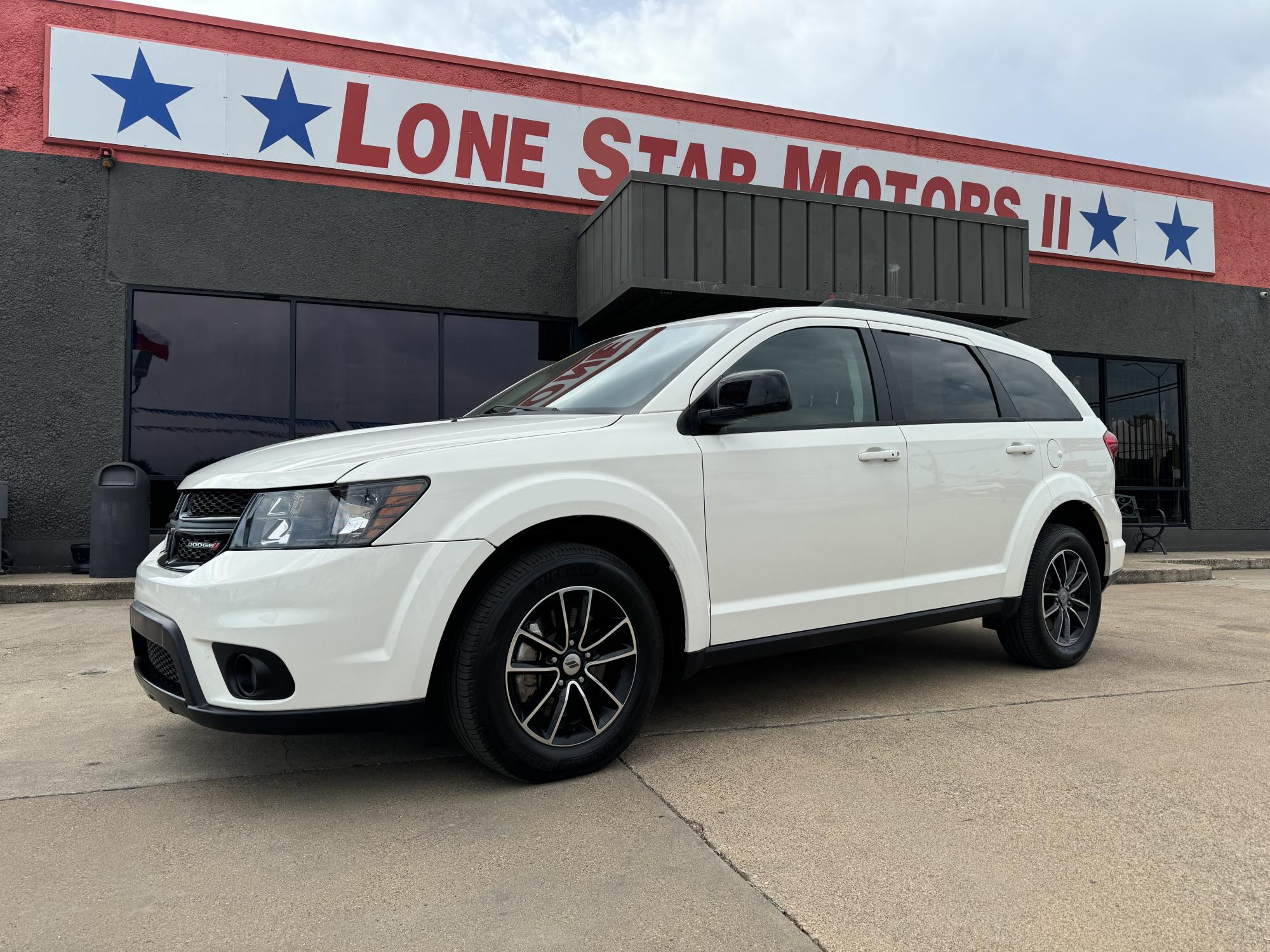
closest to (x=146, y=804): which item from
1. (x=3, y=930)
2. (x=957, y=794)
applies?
(x=3, y=930)

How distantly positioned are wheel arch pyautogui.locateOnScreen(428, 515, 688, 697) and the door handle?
1.11m

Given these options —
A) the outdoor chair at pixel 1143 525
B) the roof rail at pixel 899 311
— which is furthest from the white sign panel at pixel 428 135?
the roof rail at pixel 899 311

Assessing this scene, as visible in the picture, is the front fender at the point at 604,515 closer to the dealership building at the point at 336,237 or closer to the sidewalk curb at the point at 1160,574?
the dealership building at the point at 336,237

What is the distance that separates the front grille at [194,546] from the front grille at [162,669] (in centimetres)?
29

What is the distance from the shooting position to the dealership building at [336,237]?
8539 millimetres

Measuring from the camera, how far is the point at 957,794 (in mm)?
2852

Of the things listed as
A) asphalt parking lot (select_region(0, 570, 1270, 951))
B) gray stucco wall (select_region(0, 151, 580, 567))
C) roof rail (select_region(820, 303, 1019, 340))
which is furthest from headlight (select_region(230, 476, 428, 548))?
gray stucco wall (select_region(0, 151, 580, 567))

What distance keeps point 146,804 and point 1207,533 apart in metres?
14.2

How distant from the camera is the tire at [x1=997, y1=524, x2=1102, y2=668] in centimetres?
455

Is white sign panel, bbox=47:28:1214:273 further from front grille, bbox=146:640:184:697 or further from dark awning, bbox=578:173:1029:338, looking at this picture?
front grille, bbox=146:640:184:697

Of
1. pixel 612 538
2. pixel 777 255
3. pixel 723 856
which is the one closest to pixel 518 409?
pixel 612 538

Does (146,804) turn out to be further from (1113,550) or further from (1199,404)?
(1199,404)

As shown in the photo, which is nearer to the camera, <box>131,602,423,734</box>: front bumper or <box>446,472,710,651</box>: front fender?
<box>131,602,423,734</box>: front bumper

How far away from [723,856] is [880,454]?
6.58 feet
